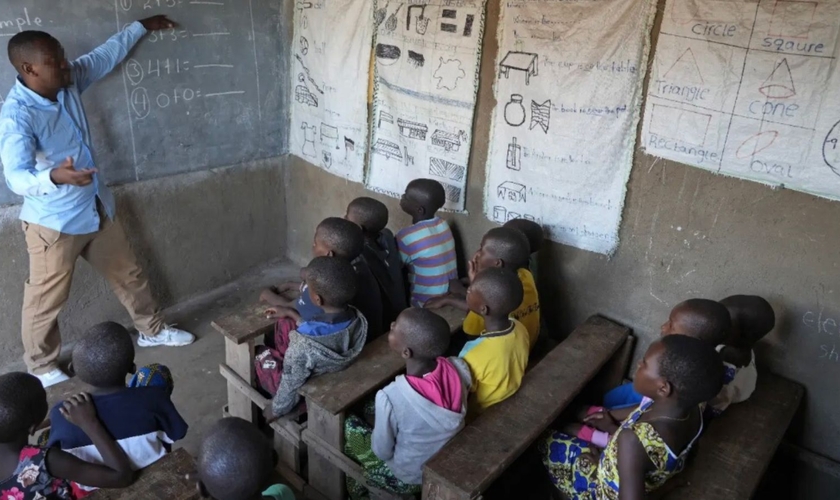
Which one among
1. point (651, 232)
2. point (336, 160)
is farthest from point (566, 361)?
point (336, 160)

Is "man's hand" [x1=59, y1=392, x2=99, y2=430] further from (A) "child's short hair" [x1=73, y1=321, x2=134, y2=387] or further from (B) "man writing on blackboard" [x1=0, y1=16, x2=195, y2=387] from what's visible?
(B) "man writing on blackboard" [x1=0, y1=16, x2=195, y2=387]

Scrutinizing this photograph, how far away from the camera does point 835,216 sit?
271cm

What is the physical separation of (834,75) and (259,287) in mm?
4184

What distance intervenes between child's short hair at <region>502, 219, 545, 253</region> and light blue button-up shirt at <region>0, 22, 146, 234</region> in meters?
2.50

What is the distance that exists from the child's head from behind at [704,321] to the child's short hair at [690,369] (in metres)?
0.44

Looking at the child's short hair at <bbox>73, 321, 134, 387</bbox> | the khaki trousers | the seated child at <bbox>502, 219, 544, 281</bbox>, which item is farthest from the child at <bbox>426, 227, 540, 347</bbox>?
the khaki trousers

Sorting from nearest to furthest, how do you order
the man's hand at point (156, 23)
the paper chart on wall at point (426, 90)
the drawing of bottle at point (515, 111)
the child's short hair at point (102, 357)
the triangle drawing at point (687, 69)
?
the child's short hair at point (102, 357), the triangle drawing at point (687, 69), the drawing of bottle at point (515, 111), the paper chart on wall at point (426, 90), the man's hand at point (156, 23)

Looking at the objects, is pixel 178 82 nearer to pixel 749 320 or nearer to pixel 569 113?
pixel 569 113

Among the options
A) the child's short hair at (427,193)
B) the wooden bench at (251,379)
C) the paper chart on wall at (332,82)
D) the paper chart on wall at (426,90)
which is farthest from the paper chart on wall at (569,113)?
the wooden bench at (251,379)

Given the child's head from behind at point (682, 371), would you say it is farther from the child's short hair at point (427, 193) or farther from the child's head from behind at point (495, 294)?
the child's short hair at point (427, 193)

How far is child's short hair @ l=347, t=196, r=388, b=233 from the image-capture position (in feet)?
11.3

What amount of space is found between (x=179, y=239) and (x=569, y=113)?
3.06 metres

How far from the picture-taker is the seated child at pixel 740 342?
106 inches

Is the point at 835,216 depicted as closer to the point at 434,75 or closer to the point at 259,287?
the point at 434,75
